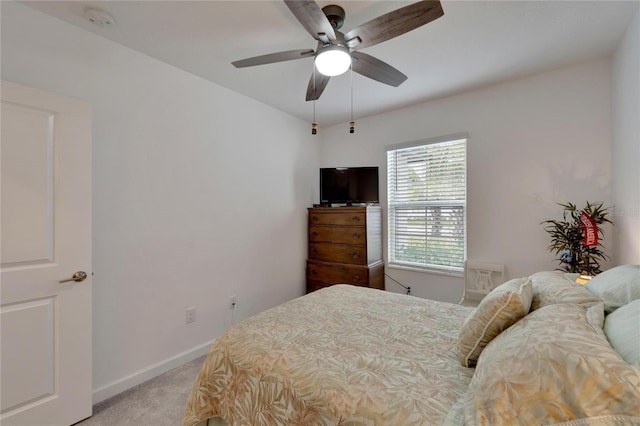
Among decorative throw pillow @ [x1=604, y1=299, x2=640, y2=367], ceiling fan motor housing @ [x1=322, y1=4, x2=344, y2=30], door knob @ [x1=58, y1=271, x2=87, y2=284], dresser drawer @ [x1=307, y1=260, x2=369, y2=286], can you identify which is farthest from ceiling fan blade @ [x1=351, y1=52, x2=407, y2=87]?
door knob @ [x1=58, y1=271, x2=87, y2=284]

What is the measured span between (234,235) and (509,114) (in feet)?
10.0

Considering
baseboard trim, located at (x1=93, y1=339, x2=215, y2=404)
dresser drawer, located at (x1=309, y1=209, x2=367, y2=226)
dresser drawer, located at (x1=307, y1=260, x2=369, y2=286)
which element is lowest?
baseboard trim, located at (x1=93, y1=339, x2=215, y2=404)

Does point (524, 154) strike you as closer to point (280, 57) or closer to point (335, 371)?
point (280, 57)

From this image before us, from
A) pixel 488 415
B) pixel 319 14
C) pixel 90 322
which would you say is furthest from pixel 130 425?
pixel 319 14

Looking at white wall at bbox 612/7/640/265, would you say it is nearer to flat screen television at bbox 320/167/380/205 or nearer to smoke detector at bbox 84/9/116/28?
flat screen television at bbox 320/167/380/205

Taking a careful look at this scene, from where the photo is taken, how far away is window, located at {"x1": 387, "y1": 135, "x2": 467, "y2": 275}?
3068 millimetres

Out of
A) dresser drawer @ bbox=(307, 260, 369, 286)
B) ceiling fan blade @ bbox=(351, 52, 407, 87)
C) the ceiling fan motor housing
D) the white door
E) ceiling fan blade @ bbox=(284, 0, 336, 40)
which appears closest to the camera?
ceiling fan blade @ bbox=(284, 0, 336, 40)

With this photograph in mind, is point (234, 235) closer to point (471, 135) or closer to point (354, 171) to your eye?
point (354, 171)

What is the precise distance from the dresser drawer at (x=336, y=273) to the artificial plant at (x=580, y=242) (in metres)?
1.78

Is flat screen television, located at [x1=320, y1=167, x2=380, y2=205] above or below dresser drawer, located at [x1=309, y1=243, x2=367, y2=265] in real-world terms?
above

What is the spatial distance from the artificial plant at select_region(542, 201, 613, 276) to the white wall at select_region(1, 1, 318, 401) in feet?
9.18

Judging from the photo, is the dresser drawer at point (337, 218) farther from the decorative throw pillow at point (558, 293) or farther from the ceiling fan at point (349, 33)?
the decorative throw pillow at point (558, 293)

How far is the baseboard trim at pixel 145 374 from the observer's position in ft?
6.49

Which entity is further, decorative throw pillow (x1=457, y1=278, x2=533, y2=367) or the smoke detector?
the smoke detector
